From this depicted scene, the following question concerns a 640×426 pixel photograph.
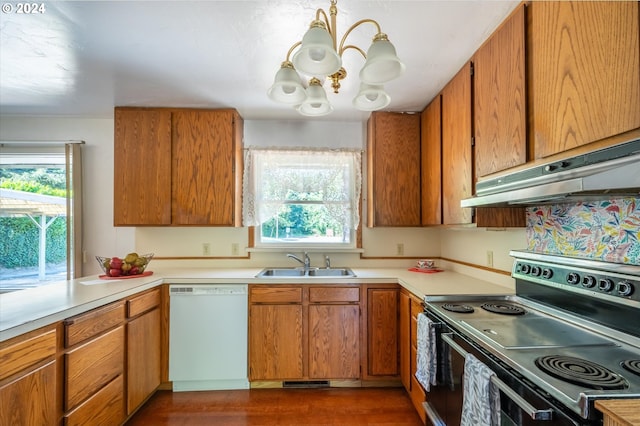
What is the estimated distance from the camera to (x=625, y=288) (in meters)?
0.98

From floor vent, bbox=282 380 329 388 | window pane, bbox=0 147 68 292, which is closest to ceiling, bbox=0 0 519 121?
window pane, bbox=0 147 68 292

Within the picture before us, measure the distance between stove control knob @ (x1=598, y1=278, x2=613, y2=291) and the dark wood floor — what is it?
144cm

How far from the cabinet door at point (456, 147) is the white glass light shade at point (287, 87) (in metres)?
1.09

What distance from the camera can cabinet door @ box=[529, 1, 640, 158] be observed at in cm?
84

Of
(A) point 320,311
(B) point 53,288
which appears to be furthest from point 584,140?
(B) point 53,288

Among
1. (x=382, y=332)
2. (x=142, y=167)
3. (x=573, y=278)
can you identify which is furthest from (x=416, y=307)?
(x=142, y=167)

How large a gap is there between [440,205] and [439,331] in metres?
1.00

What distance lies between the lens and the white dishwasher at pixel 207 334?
220 cm

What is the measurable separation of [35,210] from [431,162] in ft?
12.2

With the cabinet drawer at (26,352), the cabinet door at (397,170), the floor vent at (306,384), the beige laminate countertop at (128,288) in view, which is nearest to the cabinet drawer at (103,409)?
the cabinet drawer at (26,352)

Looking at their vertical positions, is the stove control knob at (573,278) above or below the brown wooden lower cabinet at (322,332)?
above

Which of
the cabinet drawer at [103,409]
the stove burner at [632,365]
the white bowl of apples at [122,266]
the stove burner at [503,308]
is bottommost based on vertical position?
the cabinet drawer at [103,409]

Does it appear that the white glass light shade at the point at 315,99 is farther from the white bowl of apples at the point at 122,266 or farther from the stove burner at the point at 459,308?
the white bowl of apples at the point at 122,266

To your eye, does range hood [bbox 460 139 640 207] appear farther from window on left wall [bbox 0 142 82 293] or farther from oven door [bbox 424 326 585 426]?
window on left wall [bbox 0 142 82 293]
